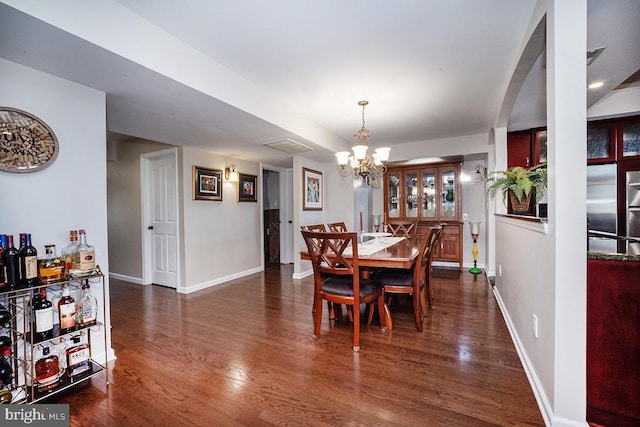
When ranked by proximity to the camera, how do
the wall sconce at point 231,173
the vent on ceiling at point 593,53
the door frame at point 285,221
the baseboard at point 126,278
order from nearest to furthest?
the vent on ceiling at point 593,53 < the baseboard at point 126,278 < the wall sconce at point 231,173 < the door frame at point 285,221

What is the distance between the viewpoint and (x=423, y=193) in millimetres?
5297

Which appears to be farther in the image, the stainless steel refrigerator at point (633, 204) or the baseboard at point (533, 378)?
the stainless steel refrigerator at point (633, 204)

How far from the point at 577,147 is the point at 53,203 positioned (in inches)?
117

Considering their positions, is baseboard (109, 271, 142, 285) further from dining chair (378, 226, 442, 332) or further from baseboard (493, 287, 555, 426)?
baseboard (493, 287, 555, 426)

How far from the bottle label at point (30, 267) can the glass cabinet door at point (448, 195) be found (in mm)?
5175

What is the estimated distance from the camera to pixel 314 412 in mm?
1570

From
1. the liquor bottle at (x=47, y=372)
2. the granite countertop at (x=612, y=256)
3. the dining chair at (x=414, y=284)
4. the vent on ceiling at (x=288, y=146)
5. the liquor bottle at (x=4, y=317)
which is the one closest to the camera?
the granite countertop at (x=612, y=256)

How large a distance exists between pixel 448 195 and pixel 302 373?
166 inches

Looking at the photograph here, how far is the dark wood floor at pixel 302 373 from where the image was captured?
155cm

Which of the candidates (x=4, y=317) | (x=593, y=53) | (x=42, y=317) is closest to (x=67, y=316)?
(x=42, y=317)

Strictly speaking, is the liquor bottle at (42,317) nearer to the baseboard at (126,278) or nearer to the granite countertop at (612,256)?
the granite countertop at (612,256)

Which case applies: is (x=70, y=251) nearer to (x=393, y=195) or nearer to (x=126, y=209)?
(x=126, y=209)


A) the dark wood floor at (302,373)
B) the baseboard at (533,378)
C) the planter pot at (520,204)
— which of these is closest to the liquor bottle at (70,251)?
the dark wood floor at (302,373)

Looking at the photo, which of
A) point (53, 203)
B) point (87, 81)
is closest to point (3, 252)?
point (53, 203)
